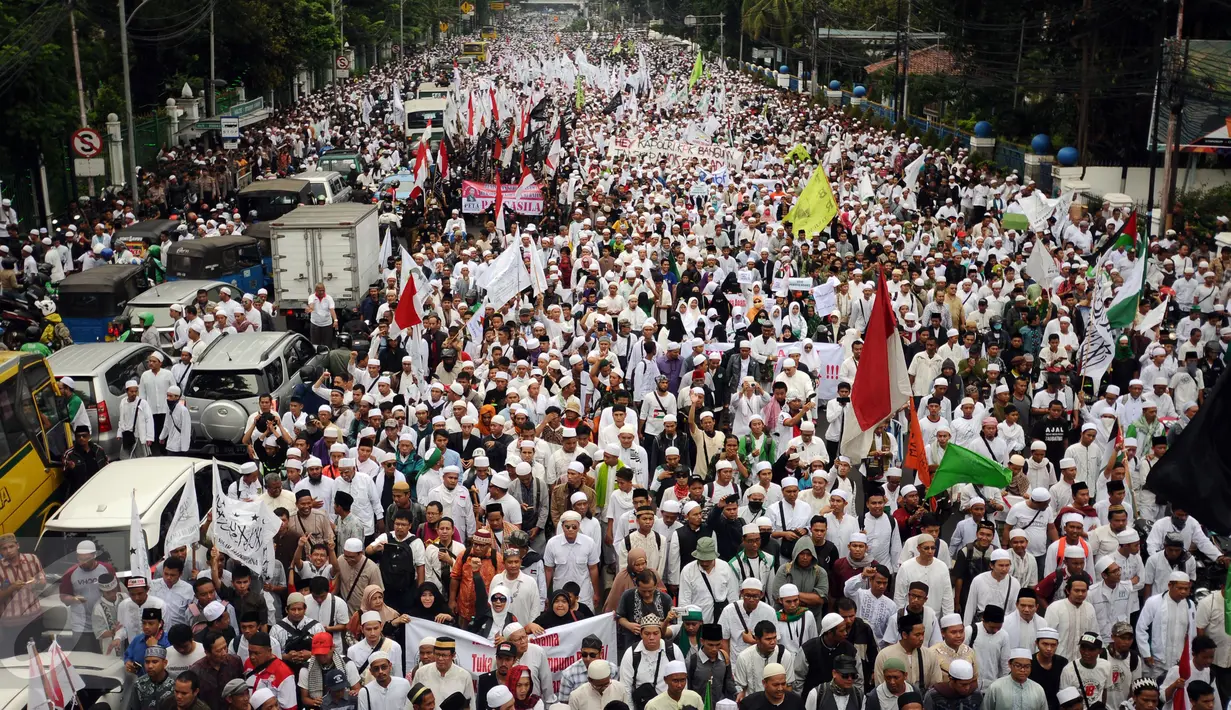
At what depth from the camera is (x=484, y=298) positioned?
55.0 ft

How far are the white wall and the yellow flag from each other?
1350cm

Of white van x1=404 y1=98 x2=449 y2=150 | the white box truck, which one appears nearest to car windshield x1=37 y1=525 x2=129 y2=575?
the white box truck

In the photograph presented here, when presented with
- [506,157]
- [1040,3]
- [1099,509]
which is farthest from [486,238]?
[1040,3]

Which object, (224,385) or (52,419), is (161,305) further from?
(52,419)

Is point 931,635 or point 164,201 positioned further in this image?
point 164,201

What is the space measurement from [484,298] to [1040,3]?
2755 cm

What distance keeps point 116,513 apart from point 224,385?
414 cm

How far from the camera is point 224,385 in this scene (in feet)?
45.2

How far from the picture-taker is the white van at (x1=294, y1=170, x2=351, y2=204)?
26969 mm

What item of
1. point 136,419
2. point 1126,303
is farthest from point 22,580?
point 1126,303

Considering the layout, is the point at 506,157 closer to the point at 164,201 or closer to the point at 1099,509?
the point at 164,201

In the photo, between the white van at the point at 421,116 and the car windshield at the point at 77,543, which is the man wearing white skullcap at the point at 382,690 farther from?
the white van at the point at 421,116

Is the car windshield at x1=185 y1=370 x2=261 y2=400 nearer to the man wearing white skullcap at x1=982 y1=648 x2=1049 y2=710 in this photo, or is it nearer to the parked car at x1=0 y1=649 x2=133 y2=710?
the parked car at x1=0 y1=649 x2=133 y2=710

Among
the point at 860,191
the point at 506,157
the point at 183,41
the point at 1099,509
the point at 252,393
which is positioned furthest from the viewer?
the point at 183,41
